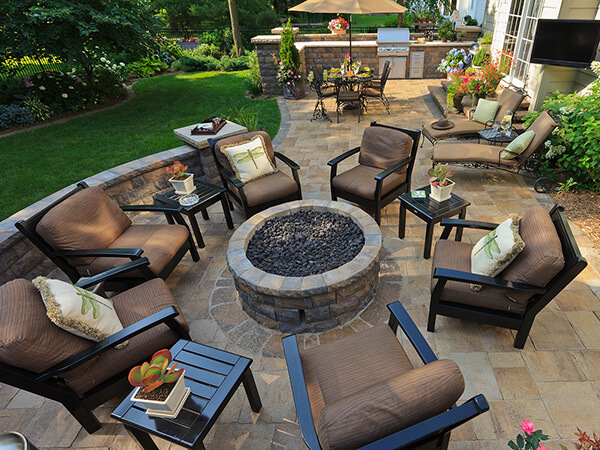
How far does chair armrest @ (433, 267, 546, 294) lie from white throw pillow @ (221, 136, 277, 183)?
8.81 feet

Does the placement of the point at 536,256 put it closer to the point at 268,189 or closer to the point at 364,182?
the point at 364,182

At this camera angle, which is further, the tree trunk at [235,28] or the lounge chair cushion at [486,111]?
the tree trunk at [235,28]

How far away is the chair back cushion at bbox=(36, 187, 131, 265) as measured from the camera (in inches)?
120

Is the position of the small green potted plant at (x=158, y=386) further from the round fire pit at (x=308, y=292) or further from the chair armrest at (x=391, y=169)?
the chair armrest at (x=391, y=169)

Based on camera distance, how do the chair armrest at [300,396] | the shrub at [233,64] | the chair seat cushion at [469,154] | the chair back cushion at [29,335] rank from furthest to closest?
the shrub at [233,64], the chair seat cushion at [469,154], the chair back cushion at [29,335], the chair armrest at [300,396]

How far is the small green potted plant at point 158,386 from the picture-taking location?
1.77m

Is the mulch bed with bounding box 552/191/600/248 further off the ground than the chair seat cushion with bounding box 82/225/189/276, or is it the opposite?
the chair seat cushion with bounding box 82/225/189/276

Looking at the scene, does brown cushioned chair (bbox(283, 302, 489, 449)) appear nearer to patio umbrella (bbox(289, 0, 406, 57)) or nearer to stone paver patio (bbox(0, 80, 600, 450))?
stone paver patio (bbox(0, 80, 600, 450))

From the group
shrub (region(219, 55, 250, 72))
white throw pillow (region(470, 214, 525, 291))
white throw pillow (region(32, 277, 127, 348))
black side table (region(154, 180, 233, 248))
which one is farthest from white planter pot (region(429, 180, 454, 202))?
shrub (region(219, 55, 250, 72))

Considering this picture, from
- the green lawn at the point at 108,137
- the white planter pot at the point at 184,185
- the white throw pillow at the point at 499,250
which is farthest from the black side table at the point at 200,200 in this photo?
the white throw pillow at the point at 499,250

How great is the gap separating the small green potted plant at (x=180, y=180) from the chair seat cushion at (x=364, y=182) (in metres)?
1.79

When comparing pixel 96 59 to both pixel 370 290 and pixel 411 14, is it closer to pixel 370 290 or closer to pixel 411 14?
pixel 370 290

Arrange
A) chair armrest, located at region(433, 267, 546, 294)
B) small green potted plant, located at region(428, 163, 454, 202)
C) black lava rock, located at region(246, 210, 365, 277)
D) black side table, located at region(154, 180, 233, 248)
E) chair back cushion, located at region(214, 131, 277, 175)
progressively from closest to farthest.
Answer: chair armrest, located at region(433, 267, 546, 294)
black lava rock, located at region(246, 210, 365, 277)
small green potted plant, located at region(428, 163, 454, 202)
black side table, located at region(154, 180, 233, 248)
chair back cushion, located at region(214, 131, 277, 175)

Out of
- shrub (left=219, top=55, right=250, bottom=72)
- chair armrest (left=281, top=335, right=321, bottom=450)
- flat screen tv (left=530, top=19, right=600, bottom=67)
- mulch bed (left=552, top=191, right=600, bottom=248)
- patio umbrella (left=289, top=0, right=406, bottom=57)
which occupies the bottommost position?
mulch bed (left=552, top=191, right=600, bottom=248)
